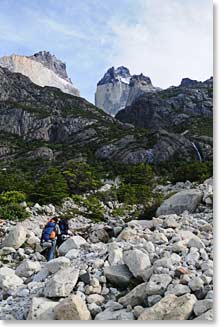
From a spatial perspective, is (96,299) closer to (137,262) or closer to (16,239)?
(137,262)

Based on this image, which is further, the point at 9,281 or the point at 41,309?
the point at 9,281

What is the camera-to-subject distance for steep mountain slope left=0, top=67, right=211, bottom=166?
140 feet

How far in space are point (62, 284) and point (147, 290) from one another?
0.95 m

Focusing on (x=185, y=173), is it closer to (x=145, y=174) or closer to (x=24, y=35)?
(x=145, y=174)

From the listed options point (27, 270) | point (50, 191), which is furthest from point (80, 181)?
point (27, 270)

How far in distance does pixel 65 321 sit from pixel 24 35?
12.3 feet

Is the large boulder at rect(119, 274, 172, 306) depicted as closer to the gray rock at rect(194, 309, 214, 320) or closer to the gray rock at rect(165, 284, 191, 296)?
the gray rock at rect(165, 284, 191, 296)

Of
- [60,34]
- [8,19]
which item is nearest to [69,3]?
[60,34]

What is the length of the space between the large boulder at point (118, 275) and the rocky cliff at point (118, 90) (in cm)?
9876

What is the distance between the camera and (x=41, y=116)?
218 feet

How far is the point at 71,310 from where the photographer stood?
406 centimetres

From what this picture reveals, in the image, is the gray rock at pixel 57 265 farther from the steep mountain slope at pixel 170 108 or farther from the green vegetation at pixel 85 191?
the steep mountain slope at pixel 170 108

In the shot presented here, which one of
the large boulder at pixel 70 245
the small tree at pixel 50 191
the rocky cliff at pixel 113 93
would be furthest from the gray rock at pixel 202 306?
the rocky cliff at pixel 113 93

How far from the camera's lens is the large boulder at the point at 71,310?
13.3 ft
